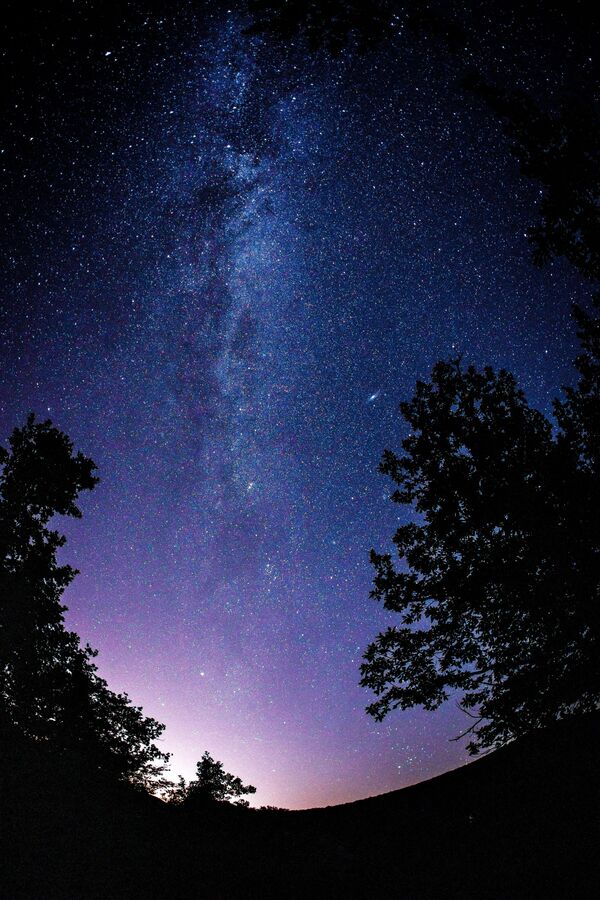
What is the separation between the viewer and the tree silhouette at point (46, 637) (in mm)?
11258

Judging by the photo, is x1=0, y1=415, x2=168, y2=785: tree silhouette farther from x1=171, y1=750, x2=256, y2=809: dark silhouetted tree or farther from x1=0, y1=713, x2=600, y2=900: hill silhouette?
x1=171, y1=750, x2=256, y2=809: dark silhouetted tree

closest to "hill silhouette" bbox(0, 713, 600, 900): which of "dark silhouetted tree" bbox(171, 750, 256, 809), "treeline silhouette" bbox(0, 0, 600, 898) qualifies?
"treeline silhouette" bbox(0, 0, 600, 898)

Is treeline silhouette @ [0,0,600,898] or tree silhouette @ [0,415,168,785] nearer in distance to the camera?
treeline silhouette @ [0,0,600,898]

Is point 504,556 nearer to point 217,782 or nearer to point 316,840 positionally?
point 316,840

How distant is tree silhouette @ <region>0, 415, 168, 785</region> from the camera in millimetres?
11258

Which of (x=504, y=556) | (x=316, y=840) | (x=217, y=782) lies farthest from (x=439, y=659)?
(x=217, y=782)

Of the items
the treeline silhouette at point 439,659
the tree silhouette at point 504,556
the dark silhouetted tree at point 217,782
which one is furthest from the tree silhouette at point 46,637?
the dark silhouetted tree at point 217,782

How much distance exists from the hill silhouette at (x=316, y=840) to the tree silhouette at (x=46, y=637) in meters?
1.86

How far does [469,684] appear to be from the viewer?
7828 millimetres

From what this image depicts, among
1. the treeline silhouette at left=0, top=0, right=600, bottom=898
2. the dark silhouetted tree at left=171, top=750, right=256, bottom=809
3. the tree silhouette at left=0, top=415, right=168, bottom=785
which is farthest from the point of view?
the dark silhouetted tree at left=171, top=750, right=256, bottom=809

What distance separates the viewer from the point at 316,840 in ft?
38.5

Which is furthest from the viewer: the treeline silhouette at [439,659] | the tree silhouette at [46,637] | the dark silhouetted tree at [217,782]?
the dark silhouetted tree at [217,782]

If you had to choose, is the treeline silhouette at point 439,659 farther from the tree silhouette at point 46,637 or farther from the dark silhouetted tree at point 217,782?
the dark silhouetted tree at point 217,782

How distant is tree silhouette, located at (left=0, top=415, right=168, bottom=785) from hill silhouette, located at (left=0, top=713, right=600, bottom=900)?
186 centimetres
